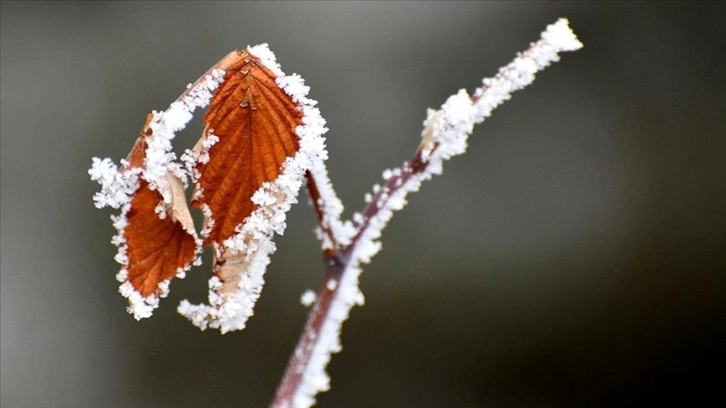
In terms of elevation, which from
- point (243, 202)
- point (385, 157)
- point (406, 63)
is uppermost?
point (406, 63)

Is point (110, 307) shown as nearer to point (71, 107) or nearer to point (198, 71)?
point (71, 107)

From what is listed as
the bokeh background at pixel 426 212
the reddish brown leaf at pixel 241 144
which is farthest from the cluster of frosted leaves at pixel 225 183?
the bokeh background at pixel 426 212

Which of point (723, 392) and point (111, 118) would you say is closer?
point (111, 118)

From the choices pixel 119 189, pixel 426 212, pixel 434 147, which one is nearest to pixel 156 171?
pixel 119 189

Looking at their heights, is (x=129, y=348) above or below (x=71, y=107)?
below

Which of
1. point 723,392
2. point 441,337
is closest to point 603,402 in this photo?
point 723,392

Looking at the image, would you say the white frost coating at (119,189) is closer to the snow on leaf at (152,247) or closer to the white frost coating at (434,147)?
the snow on leaf at (152,247)

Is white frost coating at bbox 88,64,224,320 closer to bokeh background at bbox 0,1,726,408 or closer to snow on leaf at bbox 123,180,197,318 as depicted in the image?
snow on leaf at bbox 123,180,197,318
